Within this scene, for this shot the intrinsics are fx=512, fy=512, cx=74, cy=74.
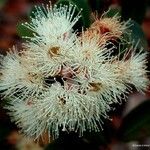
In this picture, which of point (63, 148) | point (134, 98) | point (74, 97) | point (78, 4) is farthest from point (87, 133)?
point (134, 98)

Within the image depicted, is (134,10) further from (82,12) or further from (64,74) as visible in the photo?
(64,74)

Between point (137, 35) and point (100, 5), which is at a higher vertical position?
point (100, 5)

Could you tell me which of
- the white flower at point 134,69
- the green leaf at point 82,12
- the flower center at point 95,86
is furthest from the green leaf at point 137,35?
the flower center at point 95,86

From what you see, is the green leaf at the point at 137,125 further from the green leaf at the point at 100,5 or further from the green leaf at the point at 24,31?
the green leaf at the point at 24,31

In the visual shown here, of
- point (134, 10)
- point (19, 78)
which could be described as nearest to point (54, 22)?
point (19, 78)

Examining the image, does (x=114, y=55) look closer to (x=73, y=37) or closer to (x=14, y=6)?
(x=73, y=37)
